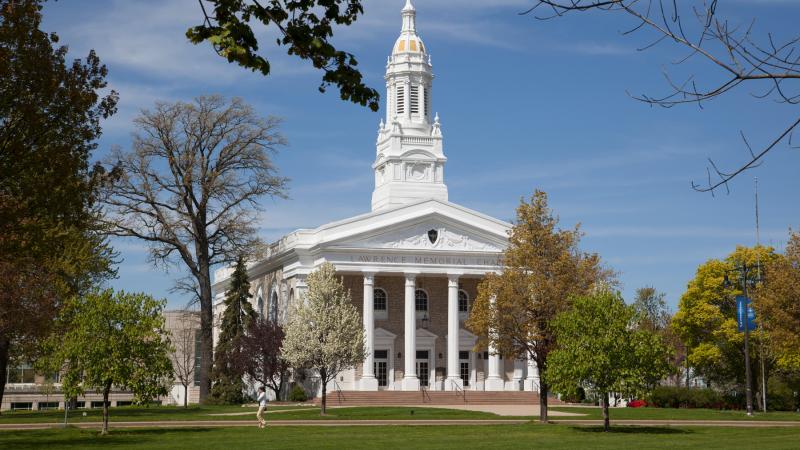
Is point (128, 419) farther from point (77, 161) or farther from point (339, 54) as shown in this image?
point (339, 54)

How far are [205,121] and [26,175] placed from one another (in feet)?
119

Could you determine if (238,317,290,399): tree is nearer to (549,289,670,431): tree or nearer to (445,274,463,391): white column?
(445,274,463,391): white column

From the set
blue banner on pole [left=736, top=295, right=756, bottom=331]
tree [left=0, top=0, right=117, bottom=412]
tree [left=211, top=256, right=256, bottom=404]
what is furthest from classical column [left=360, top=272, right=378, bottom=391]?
tree [left=0, top=0, right=117, bottom=412]

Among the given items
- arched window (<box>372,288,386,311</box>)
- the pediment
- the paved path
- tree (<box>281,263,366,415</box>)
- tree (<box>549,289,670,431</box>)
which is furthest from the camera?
arched window (<box>372,288,386,311</box>)

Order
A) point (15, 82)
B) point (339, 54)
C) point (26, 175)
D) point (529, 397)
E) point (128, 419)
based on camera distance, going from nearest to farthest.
Result: point (339, 54) < point (15, 82) < point (26, 175) < point (128, 419) < point (529, 397)

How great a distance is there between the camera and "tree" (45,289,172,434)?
111 ft

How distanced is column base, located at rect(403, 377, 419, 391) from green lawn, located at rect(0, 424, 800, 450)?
92.0 feet

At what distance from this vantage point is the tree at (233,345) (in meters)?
64.4

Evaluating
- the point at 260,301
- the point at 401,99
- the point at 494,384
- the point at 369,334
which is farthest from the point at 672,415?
the point at 260,301

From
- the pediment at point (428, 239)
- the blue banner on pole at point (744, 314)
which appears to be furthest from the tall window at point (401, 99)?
the blue banner on pole at point (744, 314)

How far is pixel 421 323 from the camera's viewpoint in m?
71.2

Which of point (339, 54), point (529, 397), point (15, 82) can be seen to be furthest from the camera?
point (529, 397)

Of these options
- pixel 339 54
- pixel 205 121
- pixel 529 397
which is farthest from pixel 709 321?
pixel 339 54

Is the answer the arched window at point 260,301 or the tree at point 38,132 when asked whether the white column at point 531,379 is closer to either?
the arched window at point 260,301
